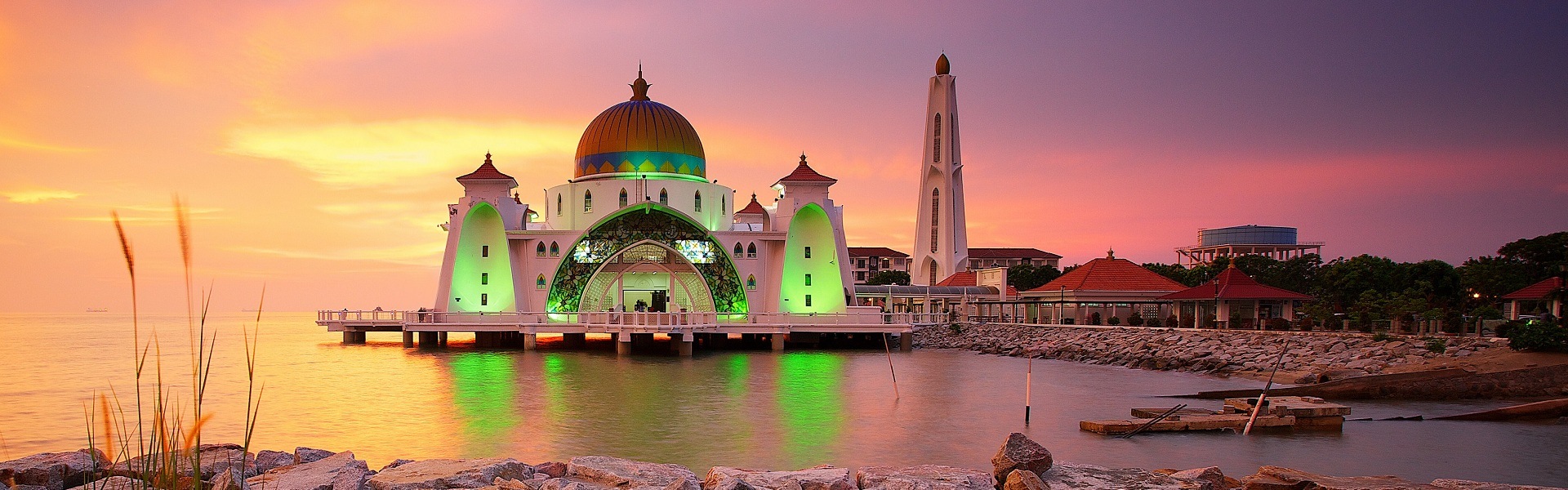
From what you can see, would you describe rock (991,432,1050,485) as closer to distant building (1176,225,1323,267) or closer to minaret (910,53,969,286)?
minaret (910,53,969,286)

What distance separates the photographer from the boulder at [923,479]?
27.5ft

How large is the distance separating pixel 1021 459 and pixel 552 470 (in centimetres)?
423

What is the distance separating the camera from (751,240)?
39562mm

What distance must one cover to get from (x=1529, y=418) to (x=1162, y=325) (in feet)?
71.8

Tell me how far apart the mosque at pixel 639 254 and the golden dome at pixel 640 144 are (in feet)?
0.19

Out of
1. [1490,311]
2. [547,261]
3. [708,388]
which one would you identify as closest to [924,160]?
[547,261]

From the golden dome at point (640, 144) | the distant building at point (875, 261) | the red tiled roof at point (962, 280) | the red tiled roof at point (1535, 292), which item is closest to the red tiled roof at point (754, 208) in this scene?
the golden dome at point (640, 144)

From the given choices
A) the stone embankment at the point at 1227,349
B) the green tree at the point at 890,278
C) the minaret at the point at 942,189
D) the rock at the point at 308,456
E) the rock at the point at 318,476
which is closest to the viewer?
the rock at the point at 318,476

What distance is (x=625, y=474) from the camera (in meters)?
8.92

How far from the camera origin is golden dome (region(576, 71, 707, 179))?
41031 millimetres

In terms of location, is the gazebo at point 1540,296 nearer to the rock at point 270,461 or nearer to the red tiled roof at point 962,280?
the red tiled roof at point 962,280

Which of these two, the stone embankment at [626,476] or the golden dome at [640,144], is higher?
the golden dome at [640,144]

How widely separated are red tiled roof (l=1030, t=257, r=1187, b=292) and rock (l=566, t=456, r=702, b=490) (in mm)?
34676

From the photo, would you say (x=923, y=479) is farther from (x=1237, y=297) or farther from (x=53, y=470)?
(x=1237, y=297)
